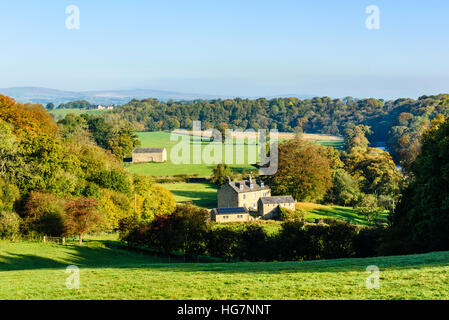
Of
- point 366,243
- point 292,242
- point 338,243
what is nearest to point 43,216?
point 292,242

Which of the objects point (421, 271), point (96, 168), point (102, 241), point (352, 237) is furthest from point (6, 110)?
point (421, 271)

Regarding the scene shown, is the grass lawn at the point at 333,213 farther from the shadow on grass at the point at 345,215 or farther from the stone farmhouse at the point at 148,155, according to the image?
the stone farmhouse at the point at 148,155

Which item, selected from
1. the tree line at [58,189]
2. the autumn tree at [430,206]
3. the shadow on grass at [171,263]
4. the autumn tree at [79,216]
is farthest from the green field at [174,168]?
the autumn tree at [430,206]

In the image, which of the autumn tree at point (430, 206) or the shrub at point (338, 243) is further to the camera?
the shrub at point (338, 243)

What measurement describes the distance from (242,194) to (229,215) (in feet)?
25.1

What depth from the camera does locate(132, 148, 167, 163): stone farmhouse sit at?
9012 cm

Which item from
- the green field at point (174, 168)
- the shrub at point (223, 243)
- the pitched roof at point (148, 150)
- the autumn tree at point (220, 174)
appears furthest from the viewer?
the pitched roof at point (148, 150)

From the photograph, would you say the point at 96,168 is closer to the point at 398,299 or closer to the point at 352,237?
the point at 352,237

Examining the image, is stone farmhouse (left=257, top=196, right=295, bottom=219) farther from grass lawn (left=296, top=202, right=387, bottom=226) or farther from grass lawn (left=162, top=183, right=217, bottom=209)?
grass lawn (left=162, top=183, right=217, bottom=209)

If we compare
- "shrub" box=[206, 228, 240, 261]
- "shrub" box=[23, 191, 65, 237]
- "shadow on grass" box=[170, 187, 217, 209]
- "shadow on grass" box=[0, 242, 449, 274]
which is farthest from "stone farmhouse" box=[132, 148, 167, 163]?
Answer: "shrub" box=[206, 228, 240, 261]

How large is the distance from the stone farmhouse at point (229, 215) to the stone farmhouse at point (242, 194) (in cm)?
609

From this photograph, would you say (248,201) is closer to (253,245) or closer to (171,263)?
(253,245)

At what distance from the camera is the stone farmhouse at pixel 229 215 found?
152ft

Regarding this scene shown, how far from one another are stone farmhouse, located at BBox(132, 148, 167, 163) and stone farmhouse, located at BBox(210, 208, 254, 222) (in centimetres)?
4599
